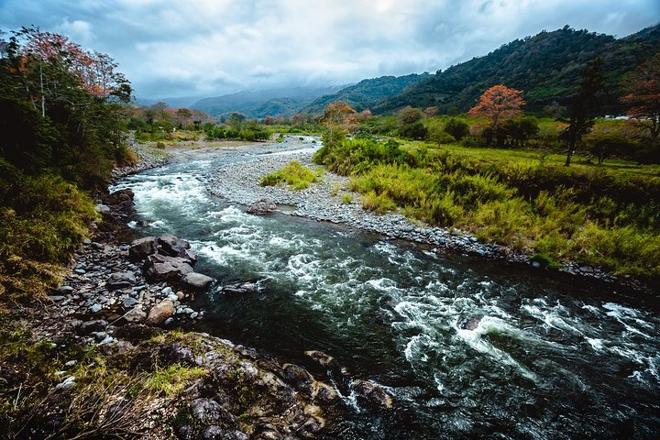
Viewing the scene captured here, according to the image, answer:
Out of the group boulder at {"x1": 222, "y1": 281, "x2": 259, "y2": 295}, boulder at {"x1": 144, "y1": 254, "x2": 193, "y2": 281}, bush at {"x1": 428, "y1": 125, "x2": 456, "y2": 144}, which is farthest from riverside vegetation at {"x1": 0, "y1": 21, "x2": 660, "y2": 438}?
bush at {"x1": 428, "y1": 125, "x2": 456, "y2": 144}

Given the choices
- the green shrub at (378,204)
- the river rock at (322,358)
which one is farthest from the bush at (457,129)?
the river rock at (322,358)

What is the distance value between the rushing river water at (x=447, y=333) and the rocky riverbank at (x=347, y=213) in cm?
96

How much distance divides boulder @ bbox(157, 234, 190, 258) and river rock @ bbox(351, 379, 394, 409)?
23.6ft

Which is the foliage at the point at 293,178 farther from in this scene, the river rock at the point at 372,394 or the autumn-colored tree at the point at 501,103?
the autumn-colored tree at the point at 501,103

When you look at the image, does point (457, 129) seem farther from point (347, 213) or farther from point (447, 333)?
point (447, 333)

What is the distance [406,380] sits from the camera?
18.6 ft

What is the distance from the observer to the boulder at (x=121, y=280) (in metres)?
7.78

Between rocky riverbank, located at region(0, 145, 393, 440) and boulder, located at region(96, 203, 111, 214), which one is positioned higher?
boulder, located at region(96, 203, 111, 214)

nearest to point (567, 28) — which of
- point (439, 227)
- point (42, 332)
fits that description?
point (439, 227)

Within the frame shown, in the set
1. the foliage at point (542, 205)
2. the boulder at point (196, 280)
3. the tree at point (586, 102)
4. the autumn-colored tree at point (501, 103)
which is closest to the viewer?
→ the boulder at point (196, 280)

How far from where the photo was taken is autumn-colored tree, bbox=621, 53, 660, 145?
2127 centimetres

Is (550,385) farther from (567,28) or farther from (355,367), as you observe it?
(567,28)

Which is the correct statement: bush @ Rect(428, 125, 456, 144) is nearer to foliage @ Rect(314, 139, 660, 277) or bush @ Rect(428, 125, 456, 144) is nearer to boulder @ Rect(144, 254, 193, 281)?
foliage @ Rect(314, 139, 660, 277)

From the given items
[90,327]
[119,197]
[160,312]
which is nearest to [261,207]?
[119,197]
